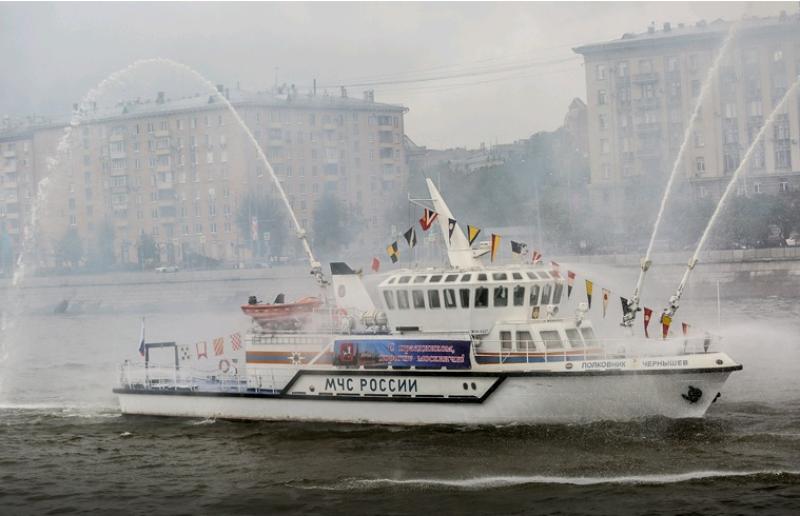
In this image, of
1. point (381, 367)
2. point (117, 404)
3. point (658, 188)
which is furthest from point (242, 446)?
point (658, 188)

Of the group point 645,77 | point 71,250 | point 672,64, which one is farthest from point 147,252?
point 672,64

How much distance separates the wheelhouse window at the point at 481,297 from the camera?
35.0 meters

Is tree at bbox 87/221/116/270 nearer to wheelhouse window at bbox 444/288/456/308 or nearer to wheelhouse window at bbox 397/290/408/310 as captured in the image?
wheelhouse window at bbox 397/290/408/310

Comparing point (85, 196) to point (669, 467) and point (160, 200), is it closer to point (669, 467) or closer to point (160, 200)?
point (160, 200)

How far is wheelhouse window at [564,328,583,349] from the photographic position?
3388 cm

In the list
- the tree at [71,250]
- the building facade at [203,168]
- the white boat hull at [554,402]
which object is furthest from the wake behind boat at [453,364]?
the tree at [71,250]

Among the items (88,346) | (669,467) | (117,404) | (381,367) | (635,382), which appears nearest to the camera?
(669,467)

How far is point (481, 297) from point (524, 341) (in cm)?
213

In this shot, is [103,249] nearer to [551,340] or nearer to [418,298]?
[418,298]

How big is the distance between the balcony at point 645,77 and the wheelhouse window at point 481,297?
2914 inches

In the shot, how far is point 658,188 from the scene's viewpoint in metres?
100

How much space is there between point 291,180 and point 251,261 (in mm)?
10087

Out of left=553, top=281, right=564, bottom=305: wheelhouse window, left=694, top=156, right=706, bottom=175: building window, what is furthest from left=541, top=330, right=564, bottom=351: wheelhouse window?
left=694, top=156, right=706, bottom=175: building window

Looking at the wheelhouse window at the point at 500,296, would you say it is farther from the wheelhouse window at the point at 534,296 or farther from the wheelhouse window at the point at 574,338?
the wheelhouse window at the point at 574,338
